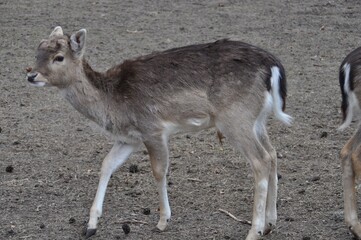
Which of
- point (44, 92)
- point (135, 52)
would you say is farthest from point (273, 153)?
point (135, 52)

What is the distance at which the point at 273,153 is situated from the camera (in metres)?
5.84

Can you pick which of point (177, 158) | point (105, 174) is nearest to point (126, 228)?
point (105, 174)

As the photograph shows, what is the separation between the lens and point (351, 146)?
5676 millimetres

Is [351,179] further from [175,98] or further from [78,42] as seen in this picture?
[78,42]

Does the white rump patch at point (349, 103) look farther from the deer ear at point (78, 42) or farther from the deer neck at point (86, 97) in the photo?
the deer ear at point (78, 42)

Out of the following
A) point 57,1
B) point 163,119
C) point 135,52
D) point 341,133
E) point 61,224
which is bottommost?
point 57,1

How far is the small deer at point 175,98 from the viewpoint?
221 inches

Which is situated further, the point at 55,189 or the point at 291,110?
the point at 291,110

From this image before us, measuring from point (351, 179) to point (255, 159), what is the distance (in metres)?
0.61

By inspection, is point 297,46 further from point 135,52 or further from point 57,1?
point 57,1

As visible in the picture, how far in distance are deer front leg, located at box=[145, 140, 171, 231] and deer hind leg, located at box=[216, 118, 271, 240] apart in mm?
394

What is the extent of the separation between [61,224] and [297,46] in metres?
5.72

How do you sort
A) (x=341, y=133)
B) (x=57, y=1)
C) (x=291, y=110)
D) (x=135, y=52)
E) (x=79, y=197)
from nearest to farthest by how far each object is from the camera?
(x=79, y=197)
(x=341, y=133)
(x=291, y=110)
(x=135, y=52)
(x=57, y=1)

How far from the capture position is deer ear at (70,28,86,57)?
592cm
